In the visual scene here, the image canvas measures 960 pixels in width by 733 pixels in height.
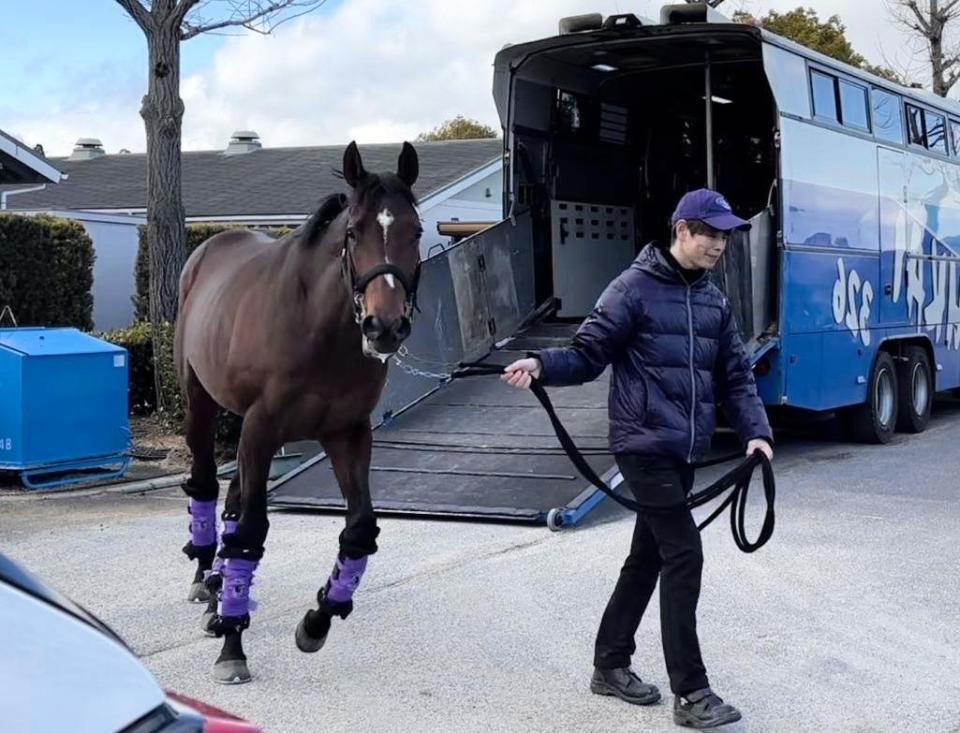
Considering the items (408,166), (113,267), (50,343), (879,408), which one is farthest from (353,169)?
(113,267)

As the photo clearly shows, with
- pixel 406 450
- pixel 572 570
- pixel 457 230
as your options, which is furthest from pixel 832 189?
pixel 457 230

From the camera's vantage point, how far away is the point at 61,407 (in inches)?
401

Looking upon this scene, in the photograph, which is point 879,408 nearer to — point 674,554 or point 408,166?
point 674,554

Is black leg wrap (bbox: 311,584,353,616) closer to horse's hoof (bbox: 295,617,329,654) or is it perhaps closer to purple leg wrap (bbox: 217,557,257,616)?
horse's hoof (bbox: 295,617,329,654)

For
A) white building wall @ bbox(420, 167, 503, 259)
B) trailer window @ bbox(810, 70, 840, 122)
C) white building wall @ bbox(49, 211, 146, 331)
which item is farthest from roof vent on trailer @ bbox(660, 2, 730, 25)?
white building wall @ bbox(420, 167, 503, 259)

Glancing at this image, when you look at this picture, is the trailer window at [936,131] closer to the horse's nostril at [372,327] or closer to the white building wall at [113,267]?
the horse's nostril at [372,327]

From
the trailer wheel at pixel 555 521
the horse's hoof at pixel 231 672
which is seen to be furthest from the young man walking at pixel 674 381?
the trailer wheel at pixel 555 521

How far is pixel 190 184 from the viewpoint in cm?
2805

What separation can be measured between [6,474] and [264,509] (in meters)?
5.77

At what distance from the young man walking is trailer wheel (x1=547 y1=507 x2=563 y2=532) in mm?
3378

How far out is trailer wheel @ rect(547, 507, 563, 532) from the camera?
27.3 feet

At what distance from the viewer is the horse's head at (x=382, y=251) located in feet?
15.3

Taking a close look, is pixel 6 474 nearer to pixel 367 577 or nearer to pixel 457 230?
pixel 367 577

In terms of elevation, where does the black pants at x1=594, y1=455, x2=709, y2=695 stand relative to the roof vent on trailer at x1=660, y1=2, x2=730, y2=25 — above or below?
A: below
